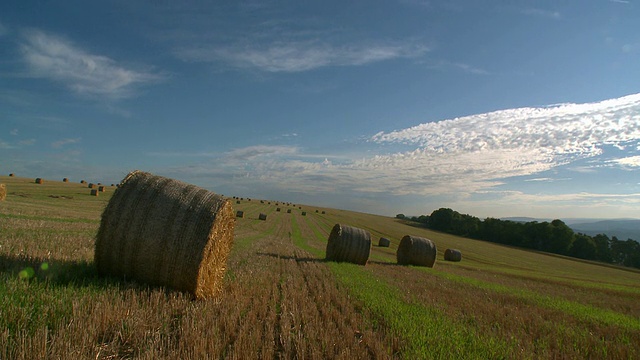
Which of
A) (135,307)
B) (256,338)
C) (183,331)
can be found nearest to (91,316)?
(135,307)

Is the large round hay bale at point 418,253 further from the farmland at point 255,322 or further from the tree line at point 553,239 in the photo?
the tree line at point 553,239

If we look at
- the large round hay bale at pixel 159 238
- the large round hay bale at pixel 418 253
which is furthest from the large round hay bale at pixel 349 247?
the large round hay bale at pixel 159 238

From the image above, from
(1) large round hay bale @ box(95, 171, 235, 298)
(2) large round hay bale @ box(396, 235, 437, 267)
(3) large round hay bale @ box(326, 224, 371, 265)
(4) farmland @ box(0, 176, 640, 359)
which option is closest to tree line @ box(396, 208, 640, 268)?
(2) large round hay bale @ box(396, 235, 437, 267)

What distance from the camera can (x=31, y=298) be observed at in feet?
13.1

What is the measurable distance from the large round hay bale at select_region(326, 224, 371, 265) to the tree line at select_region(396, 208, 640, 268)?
61235mm

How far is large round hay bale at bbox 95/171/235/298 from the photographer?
5867 mm

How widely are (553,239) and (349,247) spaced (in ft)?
206

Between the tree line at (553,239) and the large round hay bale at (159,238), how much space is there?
71875mm

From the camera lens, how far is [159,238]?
19.4 feet

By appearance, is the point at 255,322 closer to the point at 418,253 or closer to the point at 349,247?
the point at 349,247

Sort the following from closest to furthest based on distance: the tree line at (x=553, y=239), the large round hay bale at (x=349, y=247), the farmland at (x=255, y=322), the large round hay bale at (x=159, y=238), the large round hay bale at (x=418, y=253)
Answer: the farmland at (x=255, y=322) → the large round hay bale at (x=159, y=238) → the large round hay bale at (x=349, y=247) → the large round hay bale at (x=418, y=253) → the tree line at (x=553, y=239)

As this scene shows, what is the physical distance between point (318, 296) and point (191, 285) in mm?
2525

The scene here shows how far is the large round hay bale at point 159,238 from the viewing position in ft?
19.2

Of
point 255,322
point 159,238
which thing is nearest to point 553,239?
point 255,322
